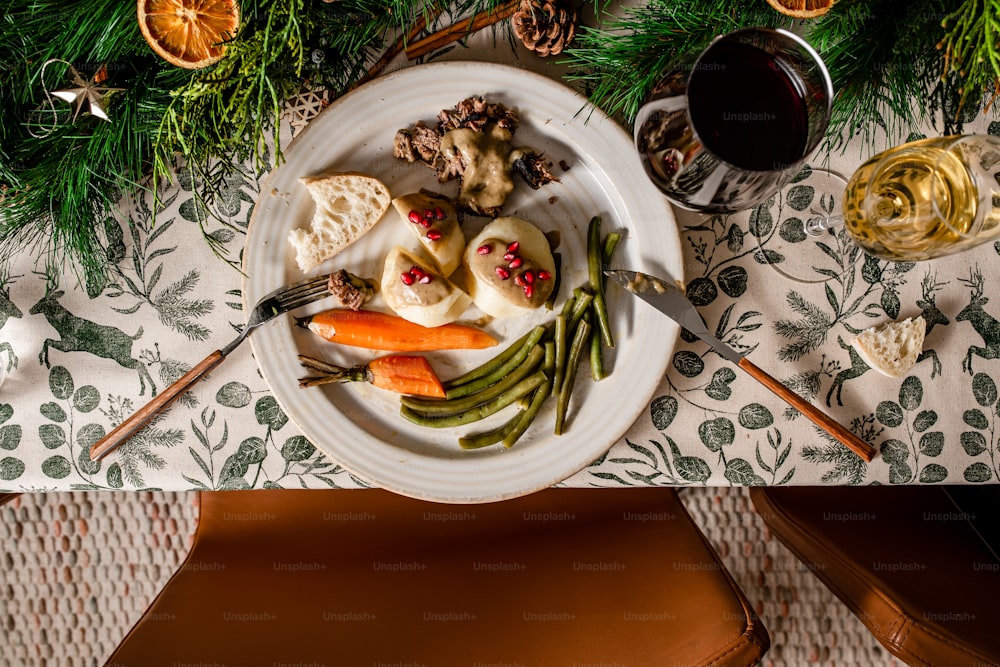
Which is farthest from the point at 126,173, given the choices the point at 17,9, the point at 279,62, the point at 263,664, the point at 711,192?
the point at 711,192

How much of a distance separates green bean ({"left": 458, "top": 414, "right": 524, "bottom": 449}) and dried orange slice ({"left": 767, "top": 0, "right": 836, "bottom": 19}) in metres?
1.06

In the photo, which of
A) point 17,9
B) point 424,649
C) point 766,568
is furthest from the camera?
point 766,568

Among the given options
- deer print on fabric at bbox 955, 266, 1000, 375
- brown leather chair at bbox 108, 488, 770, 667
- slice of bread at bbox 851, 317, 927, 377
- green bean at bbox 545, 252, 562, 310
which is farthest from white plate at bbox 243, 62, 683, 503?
deer print on fabric at bbox 955, 266, 1000, 375

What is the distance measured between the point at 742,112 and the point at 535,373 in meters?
0.77

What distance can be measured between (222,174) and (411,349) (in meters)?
0.66

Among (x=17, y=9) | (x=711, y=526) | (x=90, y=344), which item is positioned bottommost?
(x=711, y=526)

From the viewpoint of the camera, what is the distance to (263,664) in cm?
159

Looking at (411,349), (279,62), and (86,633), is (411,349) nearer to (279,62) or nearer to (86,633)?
(279,62)

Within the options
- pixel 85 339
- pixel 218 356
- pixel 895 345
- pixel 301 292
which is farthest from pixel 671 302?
pixel 85 339

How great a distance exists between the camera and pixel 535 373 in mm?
1600

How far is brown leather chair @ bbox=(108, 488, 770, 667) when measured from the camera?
1.62 meters

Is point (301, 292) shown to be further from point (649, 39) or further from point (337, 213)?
point (649, 39)

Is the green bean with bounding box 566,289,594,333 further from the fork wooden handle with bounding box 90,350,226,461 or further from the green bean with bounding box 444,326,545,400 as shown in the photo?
the fork wooden handle with bounding box 90,350,226,461

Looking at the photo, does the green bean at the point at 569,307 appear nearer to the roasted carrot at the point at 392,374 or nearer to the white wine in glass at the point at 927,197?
the roasted carrot at the point at 392,374
